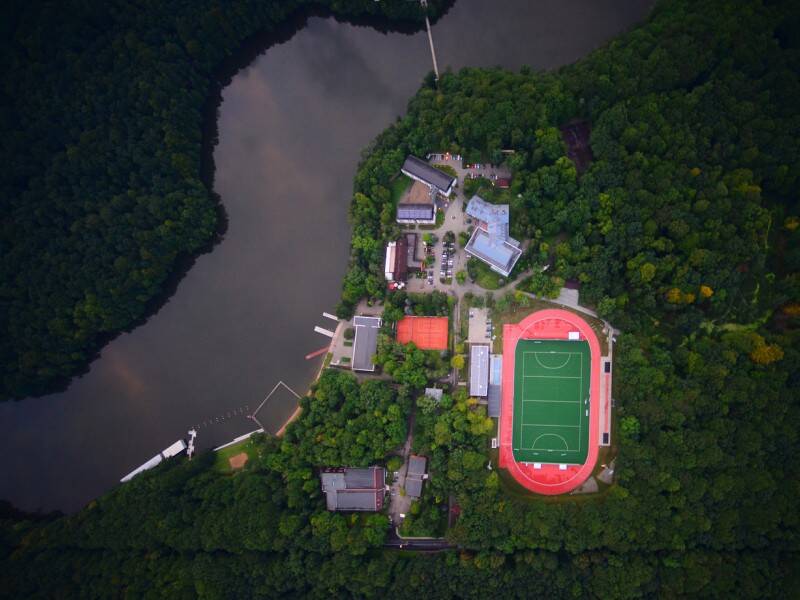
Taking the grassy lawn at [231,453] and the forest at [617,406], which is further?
the grassy lawn at [231,453]

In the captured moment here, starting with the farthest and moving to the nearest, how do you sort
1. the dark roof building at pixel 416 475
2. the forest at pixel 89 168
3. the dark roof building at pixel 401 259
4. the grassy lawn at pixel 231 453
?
the grassy lawn at pixel 231 453 → the forest at pixel 89 168 → the dark roof building at pixel 401 259 → the dark roof building at pixel 416 475

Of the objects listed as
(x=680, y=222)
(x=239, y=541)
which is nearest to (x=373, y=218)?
(x=680, y=222)

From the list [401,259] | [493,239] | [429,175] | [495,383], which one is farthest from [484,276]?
[429,175]

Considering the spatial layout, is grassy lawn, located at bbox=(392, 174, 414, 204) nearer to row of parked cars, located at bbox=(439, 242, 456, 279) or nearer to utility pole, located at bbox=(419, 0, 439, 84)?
row of parked cars, located at bbox=(439, 242, 456, 279)

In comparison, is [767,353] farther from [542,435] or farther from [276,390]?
[276,390]

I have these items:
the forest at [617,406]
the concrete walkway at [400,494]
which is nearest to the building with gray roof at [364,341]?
the forest at [617,406]

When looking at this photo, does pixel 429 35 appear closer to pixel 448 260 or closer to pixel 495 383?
pixel 448 260

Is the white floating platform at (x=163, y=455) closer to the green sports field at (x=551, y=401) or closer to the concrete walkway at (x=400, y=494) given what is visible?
the concrete walkway at (x=400, y=494)
